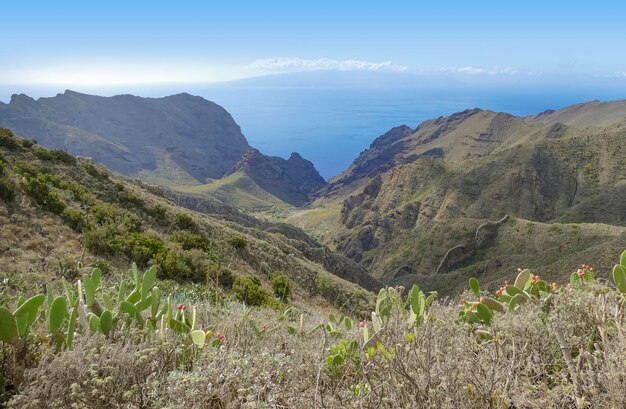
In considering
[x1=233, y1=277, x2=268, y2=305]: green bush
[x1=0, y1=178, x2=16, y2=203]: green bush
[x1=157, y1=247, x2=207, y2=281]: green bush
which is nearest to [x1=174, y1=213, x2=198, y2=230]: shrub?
[x1=157, y1=247, x2=207, y2=281]: green bush

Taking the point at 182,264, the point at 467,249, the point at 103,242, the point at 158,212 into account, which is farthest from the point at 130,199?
the point at 467,249

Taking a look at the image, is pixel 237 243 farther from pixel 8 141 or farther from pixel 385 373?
pixel 385 373

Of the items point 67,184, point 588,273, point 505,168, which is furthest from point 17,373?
point 505,168

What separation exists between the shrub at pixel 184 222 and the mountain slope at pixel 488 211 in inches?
972

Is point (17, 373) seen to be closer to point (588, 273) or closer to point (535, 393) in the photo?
point (535, 393)

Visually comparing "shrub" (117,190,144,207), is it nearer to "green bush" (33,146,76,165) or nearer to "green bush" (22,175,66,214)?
"green bush" (33,146,76,165)

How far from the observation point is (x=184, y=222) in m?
19.8

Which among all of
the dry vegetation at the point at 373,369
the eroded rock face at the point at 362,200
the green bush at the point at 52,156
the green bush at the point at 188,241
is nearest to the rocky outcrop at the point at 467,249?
the green bush at the point at 188,241

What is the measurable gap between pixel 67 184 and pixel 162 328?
17196mm

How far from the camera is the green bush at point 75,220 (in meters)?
13.5

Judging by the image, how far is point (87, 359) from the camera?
9.12 feet

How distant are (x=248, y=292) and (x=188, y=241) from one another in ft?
15.3

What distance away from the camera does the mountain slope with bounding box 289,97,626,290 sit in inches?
1858

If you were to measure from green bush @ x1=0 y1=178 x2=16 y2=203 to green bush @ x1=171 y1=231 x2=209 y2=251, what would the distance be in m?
5.56
